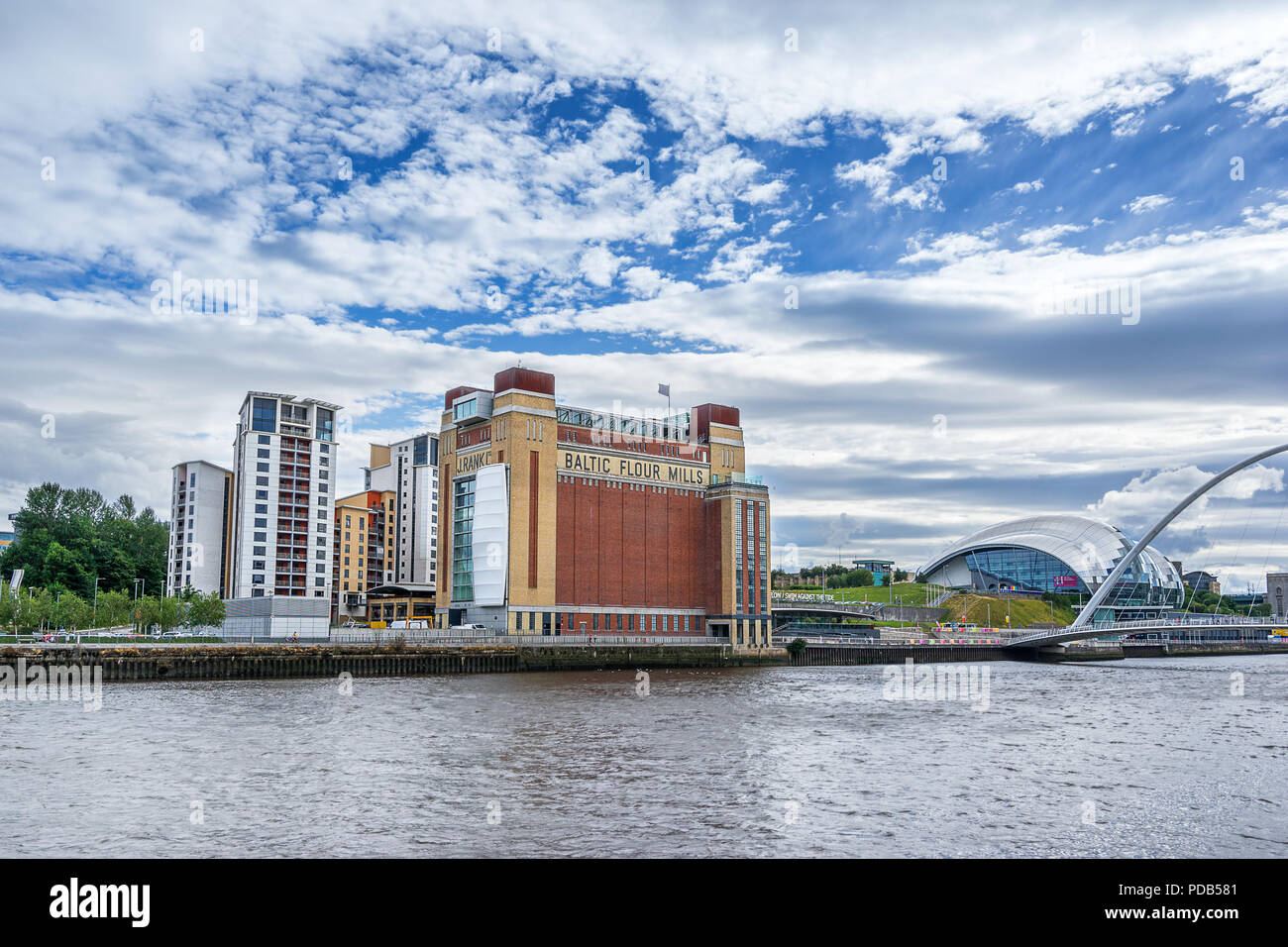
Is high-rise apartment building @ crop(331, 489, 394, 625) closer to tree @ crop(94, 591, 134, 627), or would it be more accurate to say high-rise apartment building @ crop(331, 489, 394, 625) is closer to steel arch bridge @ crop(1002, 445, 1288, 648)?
tree @ crop(94, 591, 134, 627)

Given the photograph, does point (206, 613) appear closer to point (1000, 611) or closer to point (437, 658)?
point (437, 658)

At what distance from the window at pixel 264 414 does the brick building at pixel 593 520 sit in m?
28.6

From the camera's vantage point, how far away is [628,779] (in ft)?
89.4

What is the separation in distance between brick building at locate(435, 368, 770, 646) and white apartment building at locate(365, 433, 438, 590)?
155ft

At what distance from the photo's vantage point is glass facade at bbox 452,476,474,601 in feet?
327

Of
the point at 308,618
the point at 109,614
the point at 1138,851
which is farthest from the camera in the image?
the point at 109,614

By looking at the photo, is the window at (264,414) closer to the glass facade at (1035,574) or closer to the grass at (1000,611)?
the grass at (1000,611)

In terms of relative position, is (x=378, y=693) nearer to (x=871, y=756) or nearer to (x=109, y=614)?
(x=871, y=756)

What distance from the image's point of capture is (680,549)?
109 m


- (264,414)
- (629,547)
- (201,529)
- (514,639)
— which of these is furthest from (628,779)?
(201,529)

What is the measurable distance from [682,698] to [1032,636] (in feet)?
245
